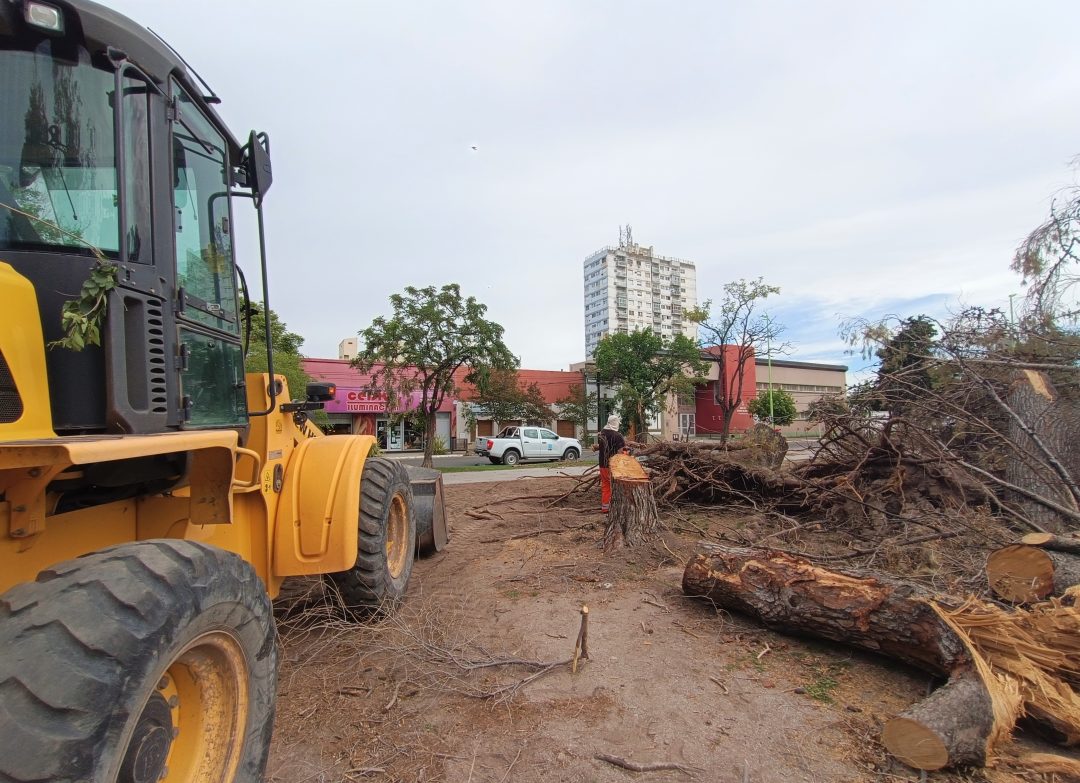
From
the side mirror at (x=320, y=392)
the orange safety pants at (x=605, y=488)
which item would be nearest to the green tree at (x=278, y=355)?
the side mirror at (x=320, y=392)

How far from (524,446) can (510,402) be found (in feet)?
30.5

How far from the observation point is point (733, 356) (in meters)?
45.3

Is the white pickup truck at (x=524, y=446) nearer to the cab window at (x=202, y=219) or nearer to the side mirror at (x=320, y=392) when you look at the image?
the side mirror at (x=320, y=392)

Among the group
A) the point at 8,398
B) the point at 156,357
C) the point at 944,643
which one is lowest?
the point at 944,643

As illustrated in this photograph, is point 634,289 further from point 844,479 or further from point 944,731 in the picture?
point 944,731

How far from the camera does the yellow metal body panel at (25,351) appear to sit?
5.67 feet

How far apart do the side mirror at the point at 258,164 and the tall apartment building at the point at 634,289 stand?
100240mm

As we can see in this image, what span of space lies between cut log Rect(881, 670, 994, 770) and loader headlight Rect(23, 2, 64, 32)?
14.1ft

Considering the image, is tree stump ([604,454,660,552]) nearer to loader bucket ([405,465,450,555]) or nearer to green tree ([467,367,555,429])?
loader bucket ([405,465,450,555])

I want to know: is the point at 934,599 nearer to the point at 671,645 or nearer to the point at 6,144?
the point at 671,645

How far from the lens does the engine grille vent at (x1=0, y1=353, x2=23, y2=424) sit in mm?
A: 1697

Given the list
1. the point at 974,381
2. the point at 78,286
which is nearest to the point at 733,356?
the point at 974,381

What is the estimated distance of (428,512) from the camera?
20.7ft

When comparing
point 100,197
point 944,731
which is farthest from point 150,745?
point 944,731
